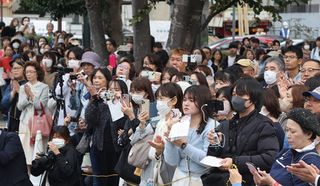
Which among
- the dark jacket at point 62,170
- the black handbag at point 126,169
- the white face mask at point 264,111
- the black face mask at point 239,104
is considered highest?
the black face mask at point 239,104

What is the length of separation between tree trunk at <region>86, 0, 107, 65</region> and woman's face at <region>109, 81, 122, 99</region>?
6.68 meters

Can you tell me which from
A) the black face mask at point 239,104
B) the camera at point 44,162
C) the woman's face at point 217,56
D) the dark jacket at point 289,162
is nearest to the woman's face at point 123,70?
the camera at point 44,162

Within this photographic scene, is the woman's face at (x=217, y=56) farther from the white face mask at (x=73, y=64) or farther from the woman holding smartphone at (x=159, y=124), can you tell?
the woman holding smartphone at (x=159, y=124)

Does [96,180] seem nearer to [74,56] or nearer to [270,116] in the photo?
[270,116]

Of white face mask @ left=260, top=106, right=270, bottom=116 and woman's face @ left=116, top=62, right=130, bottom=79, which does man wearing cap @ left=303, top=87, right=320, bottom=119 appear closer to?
white face mask @ left=260, top=106, right=270, bottom=116

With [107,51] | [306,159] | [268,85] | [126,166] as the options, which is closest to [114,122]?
[126,166]

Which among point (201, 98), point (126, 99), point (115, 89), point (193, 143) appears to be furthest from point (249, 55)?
point (193, 143)

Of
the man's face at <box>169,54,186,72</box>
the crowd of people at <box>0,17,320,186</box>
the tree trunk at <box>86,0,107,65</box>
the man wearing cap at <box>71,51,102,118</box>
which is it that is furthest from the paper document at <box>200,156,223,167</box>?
the tree trunk at <box>86,0,107,65</box>

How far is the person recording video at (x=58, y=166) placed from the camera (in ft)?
29.5

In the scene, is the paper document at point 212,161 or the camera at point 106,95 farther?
the camera at point 106,95

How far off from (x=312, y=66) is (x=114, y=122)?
228 cm

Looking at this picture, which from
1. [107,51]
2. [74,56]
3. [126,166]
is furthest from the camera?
[107,51]

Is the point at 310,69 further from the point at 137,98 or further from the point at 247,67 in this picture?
the point at 137,98

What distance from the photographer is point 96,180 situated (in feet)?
31.4
